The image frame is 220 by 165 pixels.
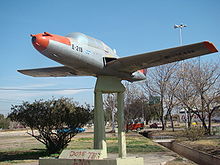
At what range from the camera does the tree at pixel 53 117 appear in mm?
14242

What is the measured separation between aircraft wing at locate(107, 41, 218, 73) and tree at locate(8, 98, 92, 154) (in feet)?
18.1

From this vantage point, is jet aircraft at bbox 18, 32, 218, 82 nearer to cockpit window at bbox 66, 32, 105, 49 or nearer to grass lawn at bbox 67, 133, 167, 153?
cockpit window at bbox 66, 32, 105, 49

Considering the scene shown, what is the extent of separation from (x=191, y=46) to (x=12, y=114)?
→ 1114cm

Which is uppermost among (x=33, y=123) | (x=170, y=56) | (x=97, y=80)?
(x=170, y=56)

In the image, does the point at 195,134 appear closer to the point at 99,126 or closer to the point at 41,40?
the point at 99,126

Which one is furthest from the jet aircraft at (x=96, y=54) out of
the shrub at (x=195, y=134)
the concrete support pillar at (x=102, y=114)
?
the shrub at (x=195, y=134)

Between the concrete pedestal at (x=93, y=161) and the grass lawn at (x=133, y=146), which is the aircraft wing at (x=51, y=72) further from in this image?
the grass lawn at (x=133, y=146)

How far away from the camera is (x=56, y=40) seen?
819cm

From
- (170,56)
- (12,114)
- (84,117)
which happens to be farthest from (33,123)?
(170,56)

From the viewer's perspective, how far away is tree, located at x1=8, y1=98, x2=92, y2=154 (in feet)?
46.7

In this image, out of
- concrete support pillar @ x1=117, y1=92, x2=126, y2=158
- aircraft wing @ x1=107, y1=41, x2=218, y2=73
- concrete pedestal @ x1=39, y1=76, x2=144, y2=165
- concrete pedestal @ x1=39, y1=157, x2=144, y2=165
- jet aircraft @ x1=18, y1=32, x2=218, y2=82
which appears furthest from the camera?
concrete support pillar @ x1=117, y1=92, x2=126, y2=158

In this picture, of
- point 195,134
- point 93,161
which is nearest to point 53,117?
point 93,161

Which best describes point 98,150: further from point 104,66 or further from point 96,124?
point 104,66

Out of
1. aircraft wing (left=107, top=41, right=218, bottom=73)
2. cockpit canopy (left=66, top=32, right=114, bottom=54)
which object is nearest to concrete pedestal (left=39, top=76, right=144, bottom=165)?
aircraft wing (left=107, top=41, right=218, bottom=73)
